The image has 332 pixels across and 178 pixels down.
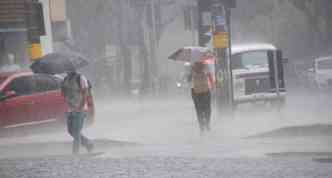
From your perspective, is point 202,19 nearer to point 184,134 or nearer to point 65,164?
point 184,134

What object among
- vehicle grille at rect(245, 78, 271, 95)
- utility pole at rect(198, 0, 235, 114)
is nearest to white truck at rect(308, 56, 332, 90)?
vehicle grille at rect(245, 78, 271, 95)

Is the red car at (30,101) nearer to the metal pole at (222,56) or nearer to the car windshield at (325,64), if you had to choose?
the metal pole at (222,56)

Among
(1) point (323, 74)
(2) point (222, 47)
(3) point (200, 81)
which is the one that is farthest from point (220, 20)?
(1) point (323, 74)

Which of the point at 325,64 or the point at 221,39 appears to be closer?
the point at 221,39

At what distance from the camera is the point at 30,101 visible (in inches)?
858

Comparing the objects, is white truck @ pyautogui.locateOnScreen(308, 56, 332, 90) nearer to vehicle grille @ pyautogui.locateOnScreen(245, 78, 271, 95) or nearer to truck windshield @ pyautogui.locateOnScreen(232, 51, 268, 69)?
truck windshield @ pyautogui.locateOnScreen(232, 51, 268, 69)

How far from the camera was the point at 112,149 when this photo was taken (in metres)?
19.2

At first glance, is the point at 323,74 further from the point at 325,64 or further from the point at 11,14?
the point at 11,14

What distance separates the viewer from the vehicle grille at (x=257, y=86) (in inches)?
1048

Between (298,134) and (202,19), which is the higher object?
(202,19)

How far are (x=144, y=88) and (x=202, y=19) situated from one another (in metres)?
15.4

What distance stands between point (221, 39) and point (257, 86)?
4.65 m

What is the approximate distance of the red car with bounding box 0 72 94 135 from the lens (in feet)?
70.8

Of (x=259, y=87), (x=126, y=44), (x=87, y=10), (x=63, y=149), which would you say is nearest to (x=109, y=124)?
(x=259, y=87)
